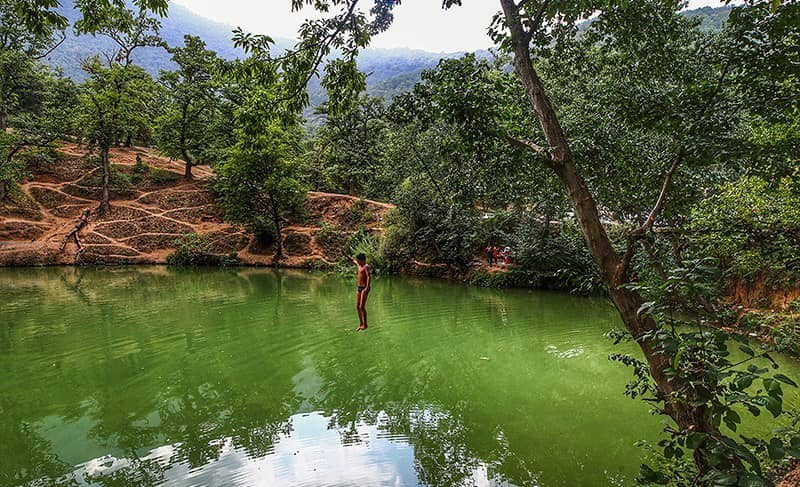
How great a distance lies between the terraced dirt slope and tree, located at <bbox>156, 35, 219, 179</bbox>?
2029 mm

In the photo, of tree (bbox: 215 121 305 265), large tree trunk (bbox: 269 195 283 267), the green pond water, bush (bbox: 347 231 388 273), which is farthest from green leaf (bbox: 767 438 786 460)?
large tree trunk (bbox: 269 195 283 267)

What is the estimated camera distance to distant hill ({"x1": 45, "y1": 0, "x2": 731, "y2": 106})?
241ft

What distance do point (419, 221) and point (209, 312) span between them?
9.54 meters

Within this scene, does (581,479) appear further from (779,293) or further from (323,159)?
(323,159)

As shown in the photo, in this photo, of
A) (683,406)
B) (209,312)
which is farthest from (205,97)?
(683,406)

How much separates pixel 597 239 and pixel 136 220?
24494 millimetres

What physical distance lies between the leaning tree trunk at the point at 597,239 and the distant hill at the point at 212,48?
4870cm

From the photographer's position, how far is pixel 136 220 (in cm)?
2206

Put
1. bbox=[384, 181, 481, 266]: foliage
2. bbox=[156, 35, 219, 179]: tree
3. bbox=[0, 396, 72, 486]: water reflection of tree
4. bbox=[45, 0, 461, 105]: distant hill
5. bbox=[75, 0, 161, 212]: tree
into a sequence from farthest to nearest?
bbox=[45, 0, 461, 105]: distant hill
bbox=[156, 35, 219, 179]: tree
bbox=[75, 0, 161, 212]: tree
bbox=[384, 181, 481, 266]: foliage
bbox=[0, 396, 72, 486]: water reflection of tree

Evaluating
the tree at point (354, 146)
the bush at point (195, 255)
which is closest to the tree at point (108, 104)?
the bush at point (195, 255)

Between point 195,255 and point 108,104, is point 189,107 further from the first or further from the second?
point 195,255

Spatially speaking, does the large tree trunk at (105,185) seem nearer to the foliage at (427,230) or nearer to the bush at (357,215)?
the bush at (357,215)

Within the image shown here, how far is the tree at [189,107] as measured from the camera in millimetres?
23609

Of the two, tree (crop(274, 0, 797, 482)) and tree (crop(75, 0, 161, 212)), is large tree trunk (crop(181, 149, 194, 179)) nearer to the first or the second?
A: tree (crop(75, 0, 161, 212))
